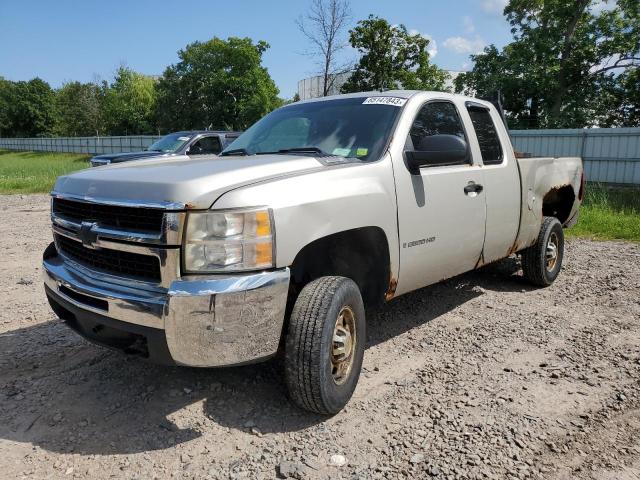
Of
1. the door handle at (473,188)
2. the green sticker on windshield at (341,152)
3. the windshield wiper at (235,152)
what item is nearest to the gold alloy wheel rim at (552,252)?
the door handle at (473,188)

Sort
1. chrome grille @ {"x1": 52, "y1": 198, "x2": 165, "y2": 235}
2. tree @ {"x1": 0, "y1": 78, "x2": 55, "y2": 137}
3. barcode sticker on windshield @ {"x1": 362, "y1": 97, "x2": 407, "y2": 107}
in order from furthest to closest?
1. tree @ {"x1": 0, "y1": 78, "x2": 55, "y2": 137}
2. barcode sticker on windshield @ {"x1": 362, "y1": 97, "x2": 407, "y2": 107}
3. chrome grille @ {"x1": 52, "y1": 198, "x2": 165, "y2": 235}

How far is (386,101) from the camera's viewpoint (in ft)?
12.3

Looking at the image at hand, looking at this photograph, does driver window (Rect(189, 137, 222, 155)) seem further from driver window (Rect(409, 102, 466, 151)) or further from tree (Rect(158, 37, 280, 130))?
tree (Rect(158, 37, 280, 130))

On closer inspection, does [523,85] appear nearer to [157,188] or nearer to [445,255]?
[445,255]

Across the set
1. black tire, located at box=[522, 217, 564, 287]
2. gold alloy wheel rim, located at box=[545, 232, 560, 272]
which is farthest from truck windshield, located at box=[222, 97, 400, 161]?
gold alloy wheel rim, located at box=[545, 232, 560, 272]

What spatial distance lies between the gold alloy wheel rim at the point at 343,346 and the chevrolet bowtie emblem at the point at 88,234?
4.58 ft

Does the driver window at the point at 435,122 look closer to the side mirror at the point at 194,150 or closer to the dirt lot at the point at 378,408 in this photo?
the dirt lot at the point at 378,408

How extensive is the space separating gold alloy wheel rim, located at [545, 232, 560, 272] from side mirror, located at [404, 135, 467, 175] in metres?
2.72

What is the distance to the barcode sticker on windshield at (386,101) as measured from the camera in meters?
3.71

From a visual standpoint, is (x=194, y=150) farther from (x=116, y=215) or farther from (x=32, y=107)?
(x=32, y=107)

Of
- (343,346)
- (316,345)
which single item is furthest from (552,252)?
(316,345)

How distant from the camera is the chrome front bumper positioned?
2.41 meters

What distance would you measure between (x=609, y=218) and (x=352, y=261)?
7.92m

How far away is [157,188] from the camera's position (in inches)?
99.7
